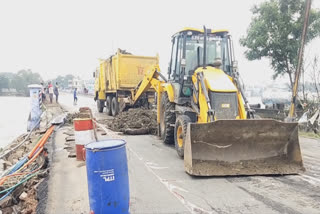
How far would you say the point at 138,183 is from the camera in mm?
4930

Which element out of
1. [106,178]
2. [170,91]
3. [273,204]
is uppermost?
[170,91]

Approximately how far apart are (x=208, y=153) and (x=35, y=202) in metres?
3.02

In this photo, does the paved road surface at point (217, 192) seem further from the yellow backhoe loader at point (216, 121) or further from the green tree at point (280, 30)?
the green tree at point (280, 30)

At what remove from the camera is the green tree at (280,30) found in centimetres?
1359

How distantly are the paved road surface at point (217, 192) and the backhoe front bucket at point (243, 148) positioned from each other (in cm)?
21

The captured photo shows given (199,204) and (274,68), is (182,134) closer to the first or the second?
(199,204)

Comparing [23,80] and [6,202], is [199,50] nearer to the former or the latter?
[6,202]

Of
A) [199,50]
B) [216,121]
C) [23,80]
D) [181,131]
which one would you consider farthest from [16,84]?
[216,121]

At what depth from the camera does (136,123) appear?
10.4 meters

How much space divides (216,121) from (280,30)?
10.5 m

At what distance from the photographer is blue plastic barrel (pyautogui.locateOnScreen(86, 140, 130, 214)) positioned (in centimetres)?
327

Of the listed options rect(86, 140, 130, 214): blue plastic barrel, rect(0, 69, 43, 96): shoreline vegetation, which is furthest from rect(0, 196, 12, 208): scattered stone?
rect(0, 69, 43, 96): shoreline vegetation

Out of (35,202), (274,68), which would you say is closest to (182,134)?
(35,202)

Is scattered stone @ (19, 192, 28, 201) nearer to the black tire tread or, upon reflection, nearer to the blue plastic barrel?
the blue plastic barrel
